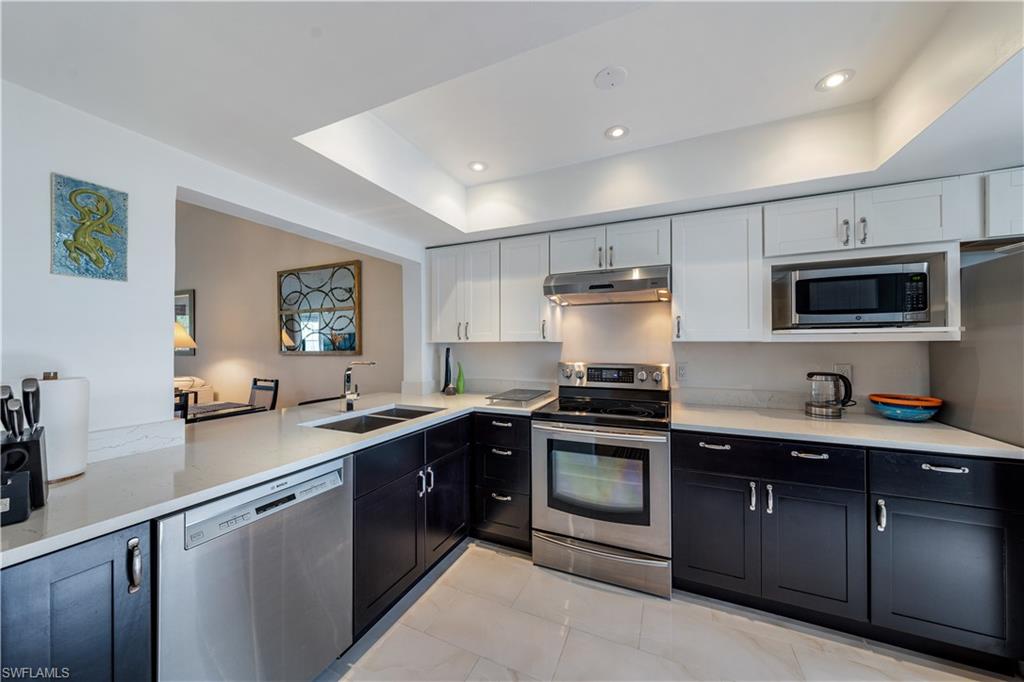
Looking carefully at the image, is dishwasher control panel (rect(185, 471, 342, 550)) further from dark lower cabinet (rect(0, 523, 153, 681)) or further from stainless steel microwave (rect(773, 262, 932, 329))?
stainless steel microwave (rect(773, 262, 932, 329))

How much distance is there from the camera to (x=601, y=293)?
8.20 feet

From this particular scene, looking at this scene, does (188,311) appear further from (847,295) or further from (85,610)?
(847,295)

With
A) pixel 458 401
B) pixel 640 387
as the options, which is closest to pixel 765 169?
pixel 640 387

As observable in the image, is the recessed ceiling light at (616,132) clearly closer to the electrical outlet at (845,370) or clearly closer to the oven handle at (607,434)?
the oven handle at (607,434)

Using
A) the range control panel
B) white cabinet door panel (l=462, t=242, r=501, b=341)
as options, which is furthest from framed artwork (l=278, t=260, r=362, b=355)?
the range control panel

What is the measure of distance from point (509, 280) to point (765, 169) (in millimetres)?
1699

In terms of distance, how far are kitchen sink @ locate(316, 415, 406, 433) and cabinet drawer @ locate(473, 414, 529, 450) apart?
522 millimetres

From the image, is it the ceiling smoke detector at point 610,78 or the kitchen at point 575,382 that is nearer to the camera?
the kitchen at point 575,382

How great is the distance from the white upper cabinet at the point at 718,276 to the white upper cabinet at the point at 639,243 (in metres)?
0.05

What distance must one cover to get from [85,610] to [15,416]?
573mm

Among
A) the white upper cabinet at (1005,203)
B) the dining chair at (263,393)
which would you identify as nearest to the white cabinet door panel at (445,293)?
the dining chair at (263,393)

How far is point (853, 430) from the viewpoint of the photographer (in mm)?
1852

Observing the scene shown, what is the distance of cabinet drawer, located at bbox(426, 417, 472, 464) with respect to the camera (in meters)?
2.18

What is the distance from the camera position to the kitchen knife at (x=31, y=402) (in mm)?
1082
